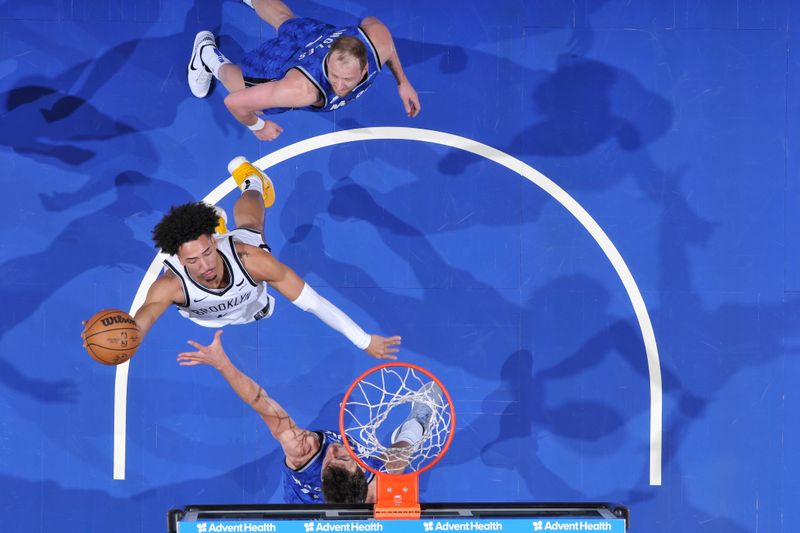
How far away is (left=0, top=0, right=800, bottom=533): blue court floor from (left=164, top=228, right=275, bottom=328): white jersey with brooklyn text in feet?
2.14

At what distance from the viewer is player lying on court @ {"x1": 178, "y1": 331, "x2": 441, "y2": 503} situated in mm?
6605

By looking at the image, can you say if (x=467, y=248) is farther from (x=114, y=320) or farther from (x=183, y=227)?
(x=114, y=320)

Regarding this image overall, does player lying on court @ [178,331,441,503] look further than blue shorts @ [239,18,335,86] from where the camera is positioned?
No

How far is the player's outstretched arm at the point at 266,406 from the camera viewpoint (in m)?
7.09

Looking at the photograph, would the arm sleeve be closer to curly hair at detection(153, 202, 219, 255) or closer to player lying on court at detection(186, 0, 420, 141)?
curly hair at detection(153, 202, 219, 255)

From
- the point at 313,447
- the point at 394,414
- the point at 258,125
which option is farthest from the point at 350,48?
the point at 313,447

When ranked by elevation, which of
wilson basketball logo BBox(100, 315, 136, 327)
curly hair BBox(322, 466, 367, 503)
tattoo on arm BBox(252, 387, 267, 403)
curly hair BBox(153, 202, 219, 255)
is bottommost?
curly hair BBox(322, 466, 367, 503)

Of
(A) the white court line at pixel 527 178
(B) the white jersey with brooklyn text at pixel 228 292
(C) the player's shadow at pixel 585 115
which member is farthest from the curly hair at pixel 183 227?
(C) the player's shadow at pixel 585 115

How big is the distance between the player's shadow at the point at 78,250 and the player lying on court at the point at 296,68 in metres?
1.15

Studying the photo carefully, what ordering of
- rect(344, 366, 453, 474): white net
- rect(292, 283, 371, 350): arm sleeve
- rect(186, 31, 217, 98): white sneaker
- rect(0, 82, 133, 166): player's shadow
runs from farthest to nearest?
rect(0, 82, 133, 166): player's shadow
rect(186, 31, 217, 98): white sneaker
rect(344, 366, 453, 474): white net
rect(292, 283, 371, 350): arm sleeve

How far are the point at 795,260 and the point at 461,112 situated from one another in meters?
3.54

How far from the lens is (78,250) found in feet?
25.4

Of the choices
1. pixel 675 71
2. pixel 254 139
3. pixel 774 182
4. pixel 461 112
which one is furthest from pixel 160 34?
pixel 774 182

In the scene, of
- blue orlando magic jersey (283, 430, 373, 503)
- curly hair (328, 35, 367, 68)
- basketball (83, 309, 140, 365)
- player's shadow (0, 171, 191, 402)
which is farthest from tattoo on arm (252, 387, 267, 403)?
curly hair (328, 35, 367, 68)
